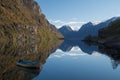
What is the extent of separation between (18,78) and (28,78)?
7.73 ft

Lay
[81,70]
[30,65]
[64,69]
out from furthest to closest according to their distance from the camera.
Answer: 1. [64,69]
2. [30,65]
3. [81,70]

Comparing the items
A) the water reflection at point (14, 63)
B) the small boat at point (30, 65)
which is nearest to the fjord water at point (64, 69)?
the water reflection at point (14, 63)

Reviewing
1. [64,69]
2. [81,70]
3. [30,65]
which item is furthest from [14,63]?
[81,70]

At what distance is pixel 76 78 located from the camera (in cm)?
5900

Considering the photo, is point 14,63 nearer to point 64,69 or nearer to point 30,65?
point 30,65

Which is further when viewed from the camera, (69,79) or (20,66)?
(20,66)

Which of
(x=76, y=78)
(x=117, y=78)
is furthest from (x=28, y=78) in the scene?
(x=117, y=78)

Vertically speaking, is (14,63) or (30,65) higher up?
(30,65)

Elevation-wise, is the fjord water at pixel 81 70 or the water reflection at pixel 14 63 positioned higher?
the water reflection at pixel 14 63

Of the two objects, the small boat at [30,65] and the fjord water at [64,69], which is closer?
the fjord water at [64,69]

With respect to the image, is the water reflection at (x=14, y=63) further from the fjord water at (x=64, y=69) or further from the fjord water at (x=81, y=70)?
the fjord water at (x=81, y=70)

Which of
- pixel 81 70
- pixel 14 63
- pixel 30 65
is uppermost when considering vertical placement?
pixel 30 65

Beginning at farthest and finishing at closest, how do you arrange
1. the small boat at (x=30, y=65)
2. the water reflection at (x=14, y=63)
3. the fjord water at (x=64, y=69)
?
1. the small boat at (x=30, y=65)
2. the fjord water at (x=64, y=69)
3. the water reflection at (x=14, y=63)

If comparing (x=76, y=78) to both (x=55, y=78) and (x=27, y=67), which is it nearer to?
(x=55, y=78)
